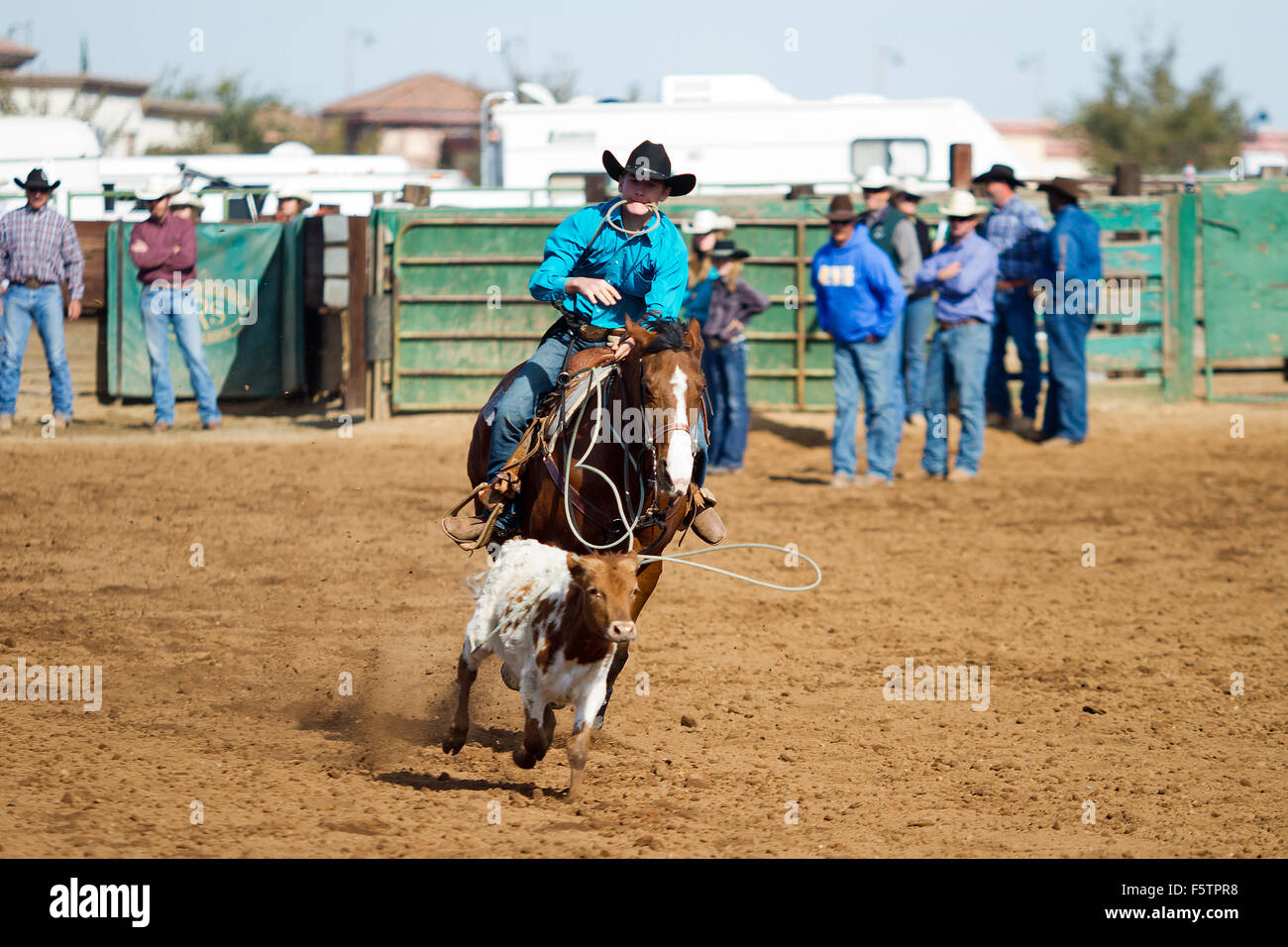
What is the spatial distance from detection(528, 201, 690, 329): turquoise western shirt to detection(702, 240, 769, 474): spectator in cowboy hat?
6.70 m

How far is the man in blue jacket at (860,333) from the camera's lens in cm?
1260

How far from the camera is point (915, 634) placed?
8.32m

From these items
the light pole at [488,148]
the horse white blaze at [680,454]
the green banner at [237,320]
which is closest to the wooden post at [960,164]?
the light pole at [488,148]

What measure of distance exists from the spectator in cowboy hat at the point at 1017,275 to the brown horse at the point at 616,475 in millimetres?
9039

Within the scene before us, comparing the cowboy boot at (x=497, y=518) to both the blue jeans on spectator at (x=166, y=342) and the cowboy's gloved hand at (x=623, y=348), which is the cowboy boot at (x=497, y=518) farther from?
the blue jeans on spectator at (x=166, y=342)

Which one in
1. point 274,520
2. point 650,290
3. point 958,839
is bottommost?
point 958,839

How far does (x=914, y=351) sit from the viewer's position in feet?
47.8

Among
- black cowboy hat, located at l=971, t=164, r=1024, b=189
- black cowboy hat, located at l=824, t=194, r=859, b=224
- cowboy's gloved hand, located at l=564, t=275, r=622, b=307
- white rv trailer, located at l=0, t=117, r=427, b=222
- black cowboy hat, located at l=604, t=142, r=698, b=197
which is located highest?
white rv trailer, located at l=0, t=117, r=427, b=222

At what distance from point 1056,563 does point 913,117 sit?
10201mm

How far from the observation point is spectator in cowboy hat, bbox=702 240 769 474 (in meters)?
13.2

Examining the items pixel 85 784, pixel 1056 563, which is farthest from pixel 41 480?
pixel 1056 563

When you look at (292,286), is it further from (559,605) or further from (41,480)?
(559,605)

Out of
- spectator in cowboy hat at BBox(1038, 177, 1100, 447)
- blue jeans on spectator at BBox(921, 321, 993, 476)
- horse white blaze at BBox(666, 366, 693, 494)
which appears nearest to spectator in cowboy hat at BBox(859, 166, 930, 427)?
blue jeans on spectator at BBox(921, 321, 993, 476)

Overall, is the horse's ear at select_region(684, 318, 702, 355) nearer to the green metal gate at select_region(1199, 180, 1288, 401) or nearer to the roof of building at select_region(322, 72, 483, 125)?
the green metal gate at select_region(1199, 180, 1288, 401)
